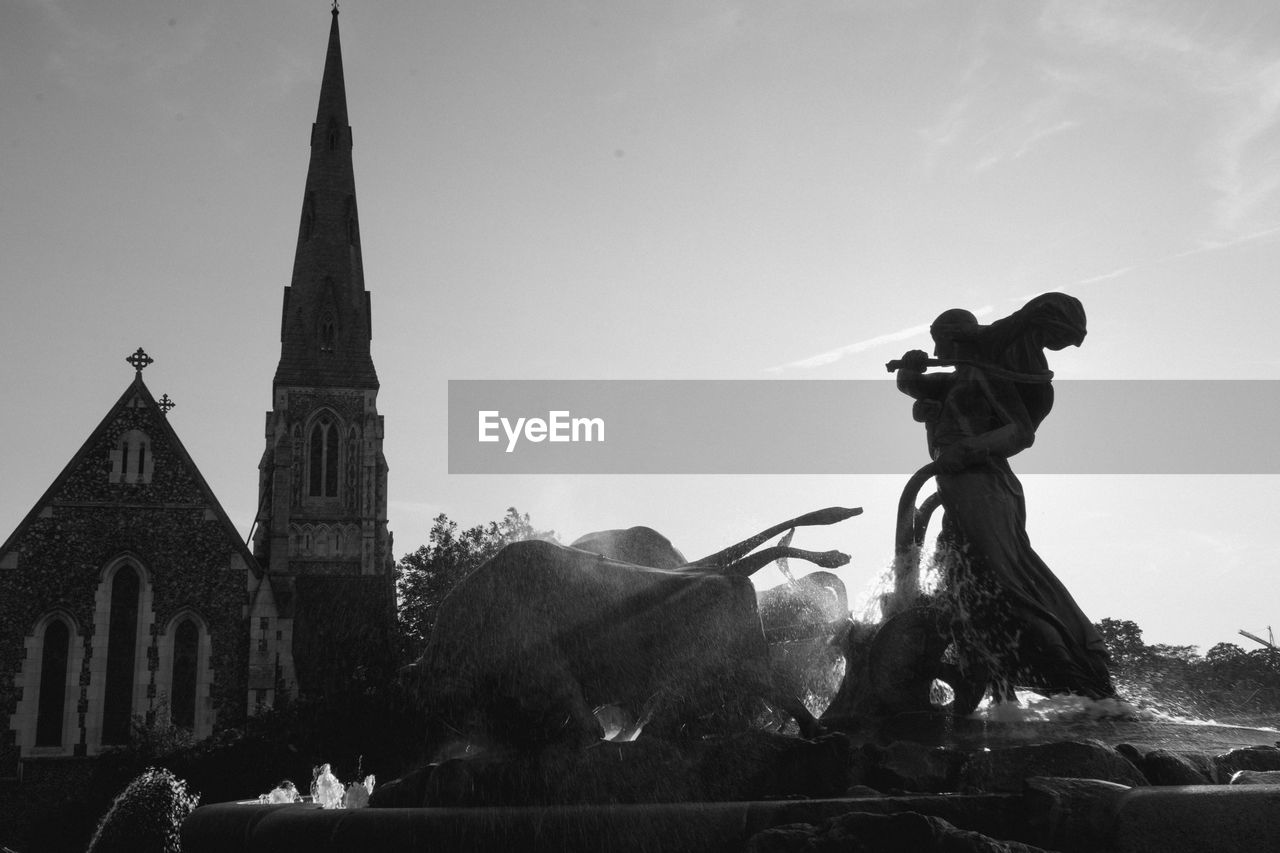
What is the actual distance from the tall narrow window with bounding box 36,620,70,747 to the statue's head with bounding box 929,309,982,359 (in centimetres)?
3857

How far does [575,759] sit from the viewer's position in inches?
201

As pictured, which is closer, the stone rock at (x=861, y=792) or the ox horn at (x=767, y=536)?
the stone rock at (x=861, y=792)

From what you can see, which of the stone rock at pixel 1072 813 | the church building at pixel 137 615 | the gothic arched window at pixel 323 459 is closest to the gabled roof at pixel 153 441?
the church building at pixel 137 615

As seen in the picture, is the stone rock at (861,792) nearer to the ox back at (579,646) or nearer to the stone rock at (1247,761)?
the ox back at (579,646)

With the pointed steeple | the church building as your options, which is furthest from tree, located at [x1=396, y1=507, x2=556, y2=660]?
the pointed steeple

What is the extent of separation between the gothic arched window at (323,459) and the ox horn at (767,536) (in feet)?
188

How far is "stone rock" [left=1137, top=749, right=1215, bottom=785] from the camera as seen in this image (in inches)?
196

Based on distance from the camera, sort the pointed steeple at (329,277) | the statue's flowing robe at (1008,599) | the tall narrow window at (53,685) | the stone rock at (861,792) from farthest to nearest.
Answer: the pointed steeple at (329,277)
the tall narrow window at (53,685)
the statue's flowing robe at (1008,599)
the stone rock at (861,792)

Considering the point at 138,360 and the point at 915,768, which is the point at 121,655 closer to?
the point at 138,360

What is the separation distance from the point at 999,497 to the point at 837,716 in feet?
4.87

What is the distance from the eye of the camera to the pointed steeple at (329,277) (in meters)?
64.1

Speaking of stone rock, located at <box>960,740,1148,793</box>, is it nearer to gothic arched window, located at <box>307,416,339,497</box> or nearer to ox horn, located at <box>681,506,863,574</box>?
ox horn, located at <box>681,506,863,574</box>

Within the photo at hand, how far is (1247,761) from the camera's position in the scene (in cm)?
521

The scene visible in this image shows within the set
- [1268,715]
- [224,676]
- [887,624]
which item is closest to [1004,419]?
[887,624]
